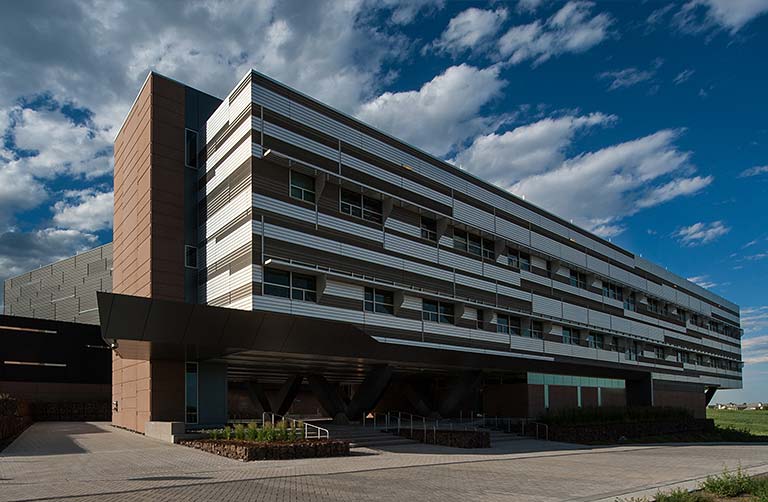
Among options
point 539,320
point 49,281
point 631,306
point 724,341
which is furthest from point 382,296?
point 724,341

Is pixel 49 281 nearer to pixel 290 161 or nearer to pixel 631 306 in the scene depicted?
pixel 290 161

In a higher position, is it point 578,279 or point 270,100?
point 270,100

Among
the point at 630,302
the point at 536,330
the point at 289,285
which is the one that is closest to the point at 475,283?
the point at 536,330

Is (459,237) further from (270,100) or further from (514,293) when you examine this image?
(270,100)

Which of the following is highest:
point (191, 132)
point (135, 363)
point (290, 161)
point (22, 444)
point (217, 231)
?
point (191, 132)

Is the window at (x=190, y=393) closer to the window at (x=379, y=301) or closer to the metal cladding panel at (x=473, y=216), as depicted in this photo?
the window at (x=379, y=301)

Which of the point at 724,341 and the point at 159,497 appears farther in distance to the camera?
the point at 724,341

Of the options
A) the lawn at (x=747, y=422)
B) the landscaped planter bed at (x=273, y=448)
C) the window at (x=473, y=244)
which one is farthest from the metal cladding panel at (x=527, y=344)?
the lawn at (x=747, y=422)

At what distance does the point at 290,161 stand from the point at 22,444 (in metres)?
16.3

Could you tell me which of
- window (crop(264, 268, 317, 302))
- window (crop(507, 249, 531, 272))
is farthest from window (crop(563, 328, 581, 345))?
window (crop(264, 268, 317, 302))

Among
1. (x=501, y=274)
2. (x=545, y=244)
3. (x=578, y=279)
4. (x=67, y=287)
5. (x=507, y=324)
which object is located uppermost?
(x=545, y=244)

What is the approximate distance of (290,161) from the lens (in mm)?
31047

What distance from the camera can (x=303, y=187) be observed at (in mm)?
32375

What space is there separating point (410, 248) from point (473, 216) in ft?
22.6
